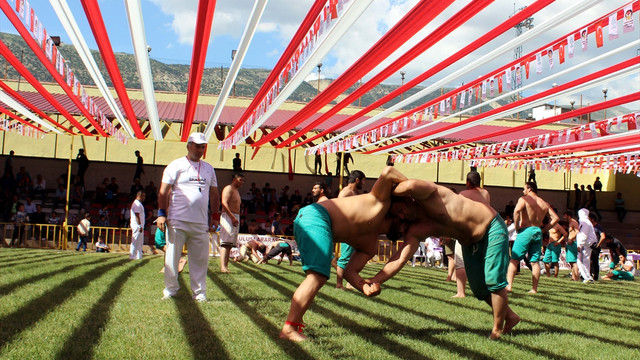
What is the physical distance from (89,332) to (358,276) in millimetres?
1999

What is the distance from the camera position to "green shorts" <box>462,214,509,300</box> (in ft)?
16.0

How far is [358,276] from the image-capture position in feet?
14.3

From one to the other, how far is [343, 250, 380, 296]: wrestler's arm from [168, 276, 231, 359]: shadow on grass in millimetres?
1053

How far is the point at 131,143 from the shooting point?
2530cm

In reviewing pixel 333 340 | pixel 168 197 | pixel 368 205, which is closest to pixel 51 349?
pixel 333 340

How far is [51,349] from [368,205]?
2360 millimetres

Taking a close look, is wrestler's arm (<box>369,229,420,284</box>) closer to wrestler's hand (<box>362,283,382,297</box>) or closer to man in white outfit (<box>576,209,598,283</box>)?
wrestler's hand (<box>362,283,382,297</box>)

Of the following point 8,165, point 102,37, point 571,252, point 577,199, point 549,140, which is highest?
point 102,37

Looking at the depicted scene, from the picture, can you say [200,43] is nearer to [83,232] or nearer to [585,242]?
[585,242]

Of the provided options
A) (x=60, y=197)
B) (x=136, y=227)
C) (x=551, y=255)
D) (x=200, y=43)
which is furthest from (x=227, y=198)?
(x=60, y=197)

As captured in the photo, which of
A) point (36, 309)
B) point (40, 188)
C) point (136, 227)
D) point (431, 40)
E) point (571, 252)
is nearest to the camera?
point (36, 309)

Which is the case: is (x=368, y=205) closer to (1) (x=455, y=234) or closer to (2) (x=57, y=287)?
(1) (x=455, y=234)

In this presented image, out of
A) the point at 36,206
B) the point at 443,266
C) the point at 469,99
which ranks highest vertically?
the point at 469,99

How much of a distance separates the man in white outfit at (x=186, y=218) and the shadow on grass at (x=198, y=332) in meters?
0.26
